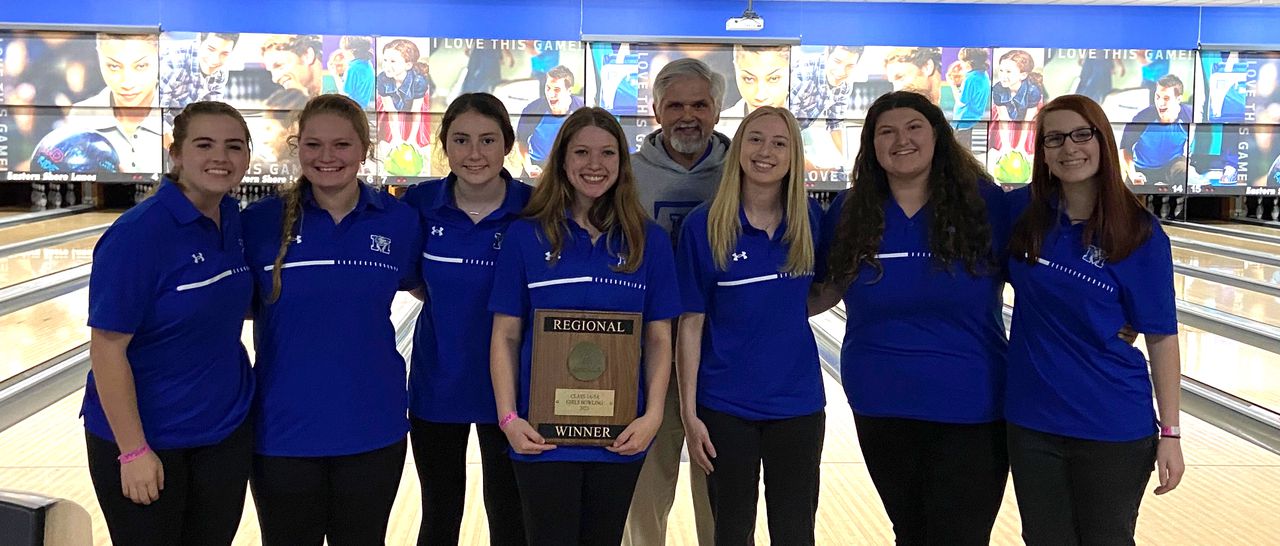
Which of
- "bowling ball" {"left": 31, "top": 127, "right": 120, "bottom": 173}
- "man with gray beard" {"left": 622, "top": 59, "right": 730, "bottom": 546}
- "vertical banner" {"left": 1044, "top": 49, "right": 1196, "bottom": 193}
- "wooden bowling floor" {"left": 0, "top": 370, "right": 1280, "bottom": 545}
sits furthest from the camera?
"vertical banner" {"left": 1044, "top": 49, "right": 1196, "bottom": 193}

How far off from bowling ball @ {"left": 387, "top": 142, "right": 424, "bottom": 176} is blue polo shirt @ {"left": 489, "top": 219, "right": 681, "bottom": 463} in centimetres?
691

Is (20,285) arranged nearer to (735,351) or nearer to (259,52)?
(259,52)

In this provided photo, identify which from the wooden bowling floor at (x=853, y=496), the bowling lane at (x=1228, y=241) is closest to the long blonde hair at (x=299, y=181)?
the wooden bowling floor at (x=853, y=496)

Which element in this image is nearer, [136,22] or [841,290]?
[841,290]

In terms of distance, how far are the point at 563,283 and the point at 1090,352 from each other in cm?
79

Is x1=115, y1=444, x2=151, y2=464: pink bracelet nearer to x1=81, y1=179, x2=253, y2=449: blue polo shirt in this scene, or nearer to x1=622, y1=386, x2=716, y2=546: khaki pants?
x1=81, y1=179, x2=253, y2=449: blue polo shirt

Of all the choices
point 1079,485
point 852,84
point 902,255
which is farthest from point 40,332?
point 852,84

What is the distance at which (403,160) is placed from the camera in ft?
27.0

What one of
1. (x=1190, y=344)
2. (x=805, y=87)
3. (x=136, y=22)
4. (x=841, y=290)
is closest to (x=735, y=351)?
(x=841, y=290)

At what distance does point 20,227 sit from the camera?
7.12 metres

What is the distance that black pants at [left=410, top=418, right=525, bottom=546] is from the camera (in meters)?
1.70

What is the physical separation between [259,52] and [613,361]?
7281 millimetres

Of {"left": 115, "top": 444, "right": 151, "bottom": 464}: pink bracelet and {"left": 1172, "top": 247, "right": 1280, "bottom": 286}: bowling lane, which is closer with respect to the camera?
{"left": 115, "top": 444, "right": 151, "bottom": 464}: pink bracelet

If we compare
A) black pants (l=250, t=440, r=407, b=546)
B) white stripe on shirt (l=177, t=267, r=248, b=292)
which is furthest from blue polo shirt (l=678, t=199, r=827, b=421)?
white stripe on shirt (l=177, t=267, r=248, b=292)
